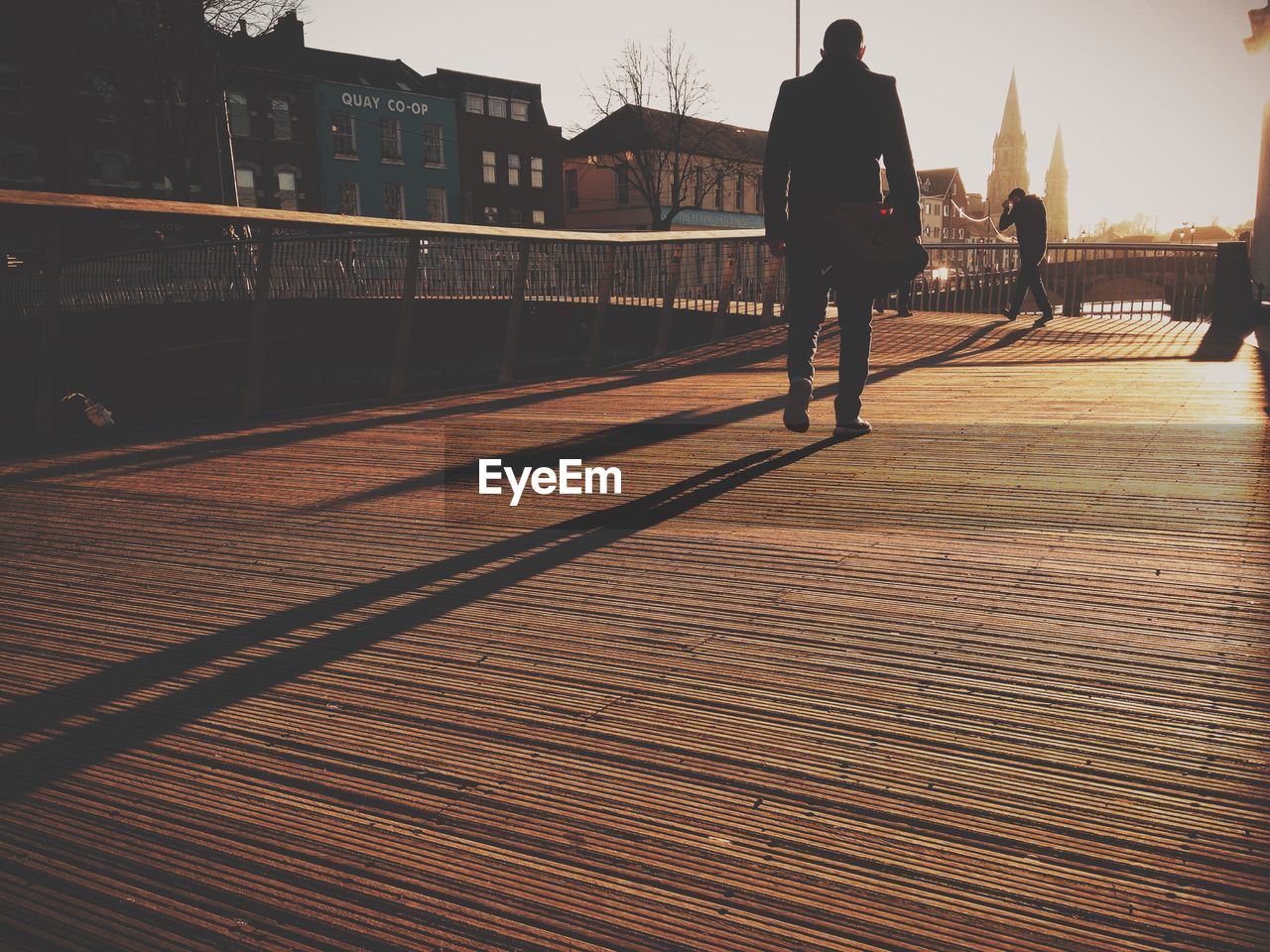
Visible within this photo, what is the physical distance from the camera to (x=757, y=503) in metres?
3.88

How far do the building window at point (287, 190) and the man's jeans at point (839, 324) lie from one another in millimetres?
41544

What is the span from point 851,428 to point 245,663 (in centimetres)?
378

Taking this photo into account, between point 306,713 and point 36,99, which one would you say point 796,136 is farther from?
point 36,99

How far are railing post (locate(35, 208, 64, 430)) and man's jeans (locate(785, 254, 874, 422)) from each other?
4425mm

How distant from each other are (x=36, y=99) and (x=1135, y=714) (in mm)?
40370

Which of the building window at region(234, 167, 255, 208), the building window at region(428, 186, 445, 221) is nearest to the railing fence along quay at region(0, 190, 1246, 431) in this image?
the building window at region(234, 167, 255, 208)

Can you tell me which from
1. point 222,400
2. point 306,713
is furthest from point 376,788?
point 222,400

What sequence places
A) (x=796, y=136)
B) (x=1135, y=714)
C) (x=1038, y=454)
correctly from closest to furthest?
(x=1135, y=714), (x=1038, y=454), (x=796, y=136)

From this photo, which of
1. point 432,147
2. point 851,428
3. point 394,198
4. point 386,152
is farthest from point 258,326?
point 432,147

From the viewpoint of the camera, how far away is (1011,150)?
16525cm

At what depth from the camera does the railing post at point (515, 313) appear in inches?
344

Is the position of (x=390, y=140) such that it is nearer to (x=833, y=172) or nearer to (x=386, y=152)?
(x=386, y=152)

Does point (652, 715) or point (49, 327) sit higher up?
point (49, 327)

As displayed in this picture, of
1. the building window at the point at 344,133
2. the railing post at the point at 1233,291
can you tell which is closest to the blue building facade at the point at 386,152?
A: the building window at the point at 344,133
